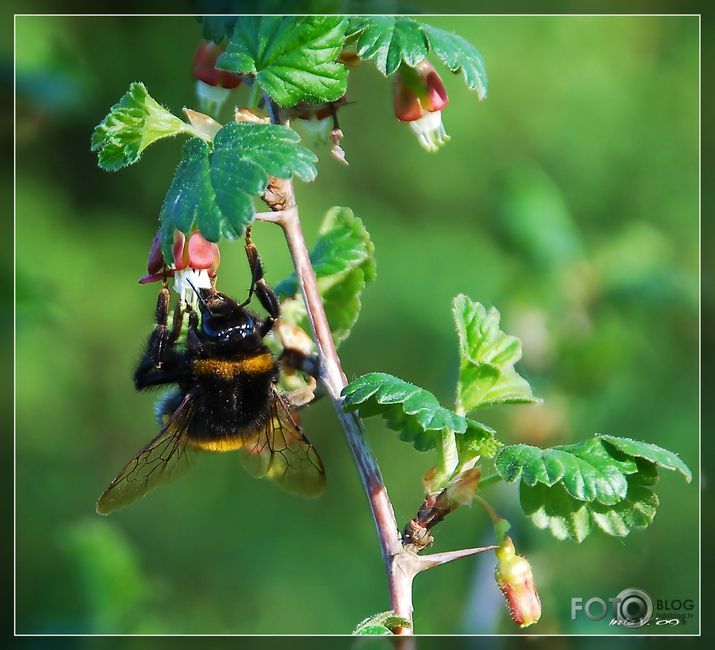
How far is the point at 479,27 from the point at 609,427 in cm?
216

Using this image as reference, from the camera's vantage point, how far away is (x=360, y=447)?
1.58 meters

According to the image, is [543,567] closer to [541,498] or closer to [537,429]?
[537,429]

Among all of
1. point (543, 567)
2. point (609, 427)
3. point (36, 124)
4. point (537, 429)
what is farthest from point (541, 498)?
point (36, 124)

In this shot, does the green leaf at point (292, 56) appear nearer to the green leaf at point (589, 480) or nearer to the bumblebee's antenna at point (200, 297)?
the bumblebee's antenna at point (200, 297)

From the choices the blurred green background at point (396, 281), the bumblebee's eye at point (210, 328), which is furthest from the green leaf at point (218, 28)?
the blurred green background at point (396, 281)

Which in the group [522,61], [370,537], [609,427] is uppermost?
[522,61]

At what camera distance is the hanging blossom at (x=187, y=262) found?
64.1 inches

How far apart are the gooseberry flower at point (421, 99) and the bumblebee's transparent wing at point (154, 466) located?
2.19 feet

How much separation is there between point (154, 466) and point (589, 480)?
80 centimetres

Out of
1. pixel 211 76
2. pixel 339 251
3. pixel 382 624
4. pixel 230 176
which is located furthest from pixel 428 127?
pixel 382 624

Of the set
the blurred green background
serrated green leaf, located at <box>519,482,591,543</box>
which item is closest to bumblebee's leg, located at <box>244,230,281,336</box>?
serrated green leaf, located at <box>519,482,591,543</box>

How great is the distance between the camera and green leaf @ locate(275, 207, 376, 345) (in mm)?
1935

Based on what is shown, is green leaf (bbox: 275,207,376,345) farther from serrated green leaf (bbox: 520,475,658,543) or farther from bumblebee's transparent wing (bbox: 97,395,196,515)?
serrated green leaf (bbox: 520,475,658,543)

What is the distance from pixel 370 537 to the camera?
15.8ft
